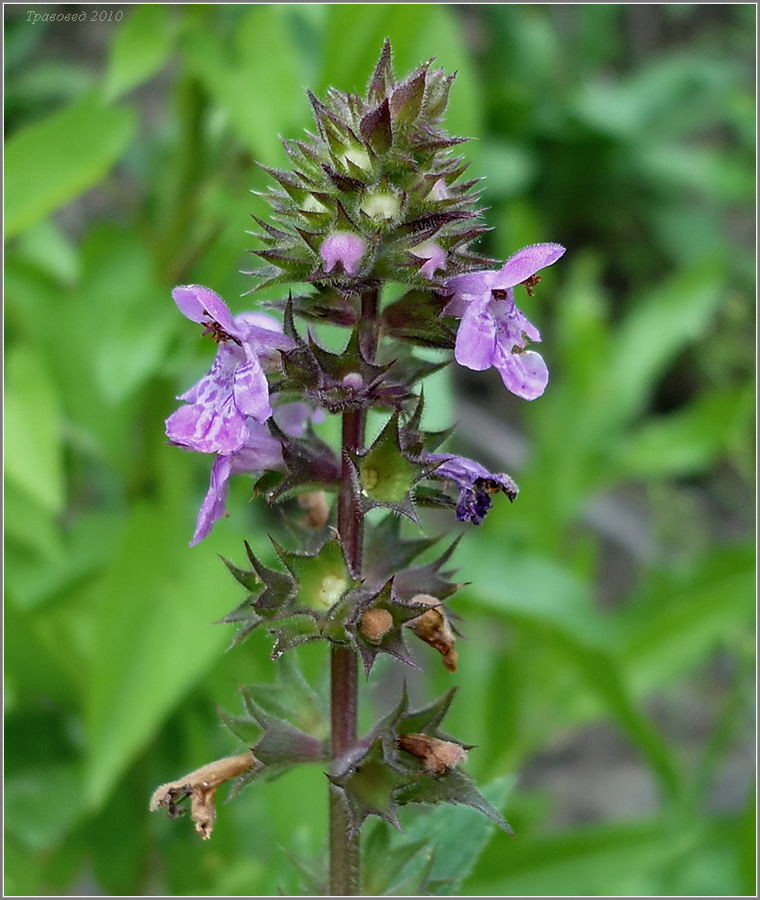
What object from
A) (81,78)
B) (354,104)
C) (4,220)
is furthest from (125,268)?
(354,104)

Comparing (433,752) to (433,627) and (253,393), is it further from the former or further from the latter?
(253,393)

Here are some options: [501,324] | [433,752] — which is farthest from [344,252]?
[433,752]

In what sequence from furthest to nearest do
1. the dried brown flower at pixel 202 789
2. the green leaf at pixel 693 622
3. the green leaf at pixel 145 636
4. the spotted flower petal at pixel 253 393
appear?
the green leaf at pixel 693 622
the green leaf at pixel 145 636
the dried brown flower at pixel 202 789
the spotted flower petal at pixel 253 393

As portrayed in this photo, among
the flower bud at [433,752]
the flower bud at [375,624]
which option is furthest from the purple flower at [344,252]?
the flower bud at [433,752]

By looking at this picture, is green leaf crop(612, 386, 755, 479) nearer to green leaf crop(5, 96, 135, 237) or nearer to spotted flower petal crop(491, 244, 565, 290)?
green leaf crop(5, 96, 135, 237)

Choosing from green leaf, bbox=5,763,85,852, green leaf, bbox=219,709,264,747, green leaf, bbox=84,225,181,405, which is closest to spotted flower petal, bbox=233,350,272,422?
green leaf, bbox=219,709,264,747

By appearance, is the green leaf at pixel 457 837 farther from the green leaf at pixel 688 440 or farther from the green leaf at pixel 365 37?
the green leaf at pixel 688 440
